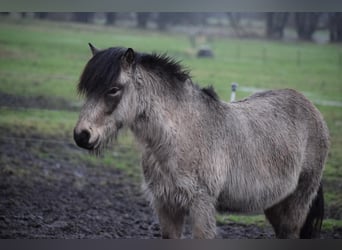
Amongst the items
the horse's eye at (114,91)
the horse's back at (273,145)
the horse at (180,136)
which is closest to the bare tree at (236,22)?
the horse's back at (273,145)

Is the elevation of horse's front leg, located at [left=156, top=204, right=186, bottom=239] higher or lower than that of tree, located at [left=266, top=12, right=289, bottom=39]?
lower

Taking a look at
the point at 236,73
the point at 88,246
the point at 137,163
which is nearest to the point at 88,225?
the point at 88,246

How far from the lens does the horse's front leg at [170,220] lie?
9.39ft

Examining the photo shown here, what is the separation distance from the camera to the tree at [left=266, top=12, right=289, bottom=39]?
3875mm

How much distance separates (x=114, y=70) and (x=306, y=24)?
6.25 ft

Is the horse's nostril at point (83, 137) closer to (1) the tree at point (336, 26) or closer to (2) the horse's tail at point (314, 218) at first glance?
(2) the horse's tail at point (314, 218)

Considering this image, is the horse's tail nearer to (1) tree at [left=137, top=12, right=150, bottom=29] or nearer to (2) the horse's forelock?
(2) the horse's forelock

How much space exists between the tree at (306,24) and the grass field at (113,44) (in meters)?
0.08

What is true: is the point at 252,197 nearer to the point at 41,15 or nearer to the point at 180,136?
the point at 180,136

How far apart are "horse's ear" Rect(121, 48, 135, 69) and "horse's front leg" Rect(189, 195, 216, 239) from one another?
855mm

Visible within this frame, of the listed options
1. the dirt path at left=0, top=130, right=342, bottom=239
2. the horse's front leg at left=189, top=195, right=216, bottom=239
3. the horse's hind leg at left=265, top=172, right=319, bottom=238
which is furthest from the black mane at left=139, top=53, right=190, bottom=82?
the dirt path at left=0, top=130, right=342, bottom=239

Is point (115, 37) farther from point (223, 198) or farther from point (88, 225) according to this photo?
point (223, 198)
